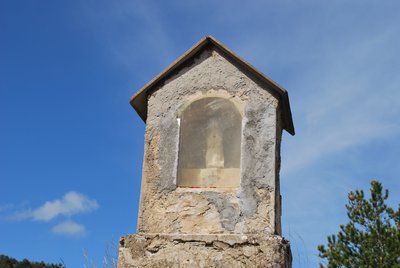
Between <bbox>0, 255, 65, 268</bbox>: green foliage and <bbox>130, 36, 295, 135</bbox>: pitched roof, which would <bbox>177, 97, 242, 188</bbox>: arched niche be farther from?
<bbox>0, 255, 65, 268</bbox>: green foliage

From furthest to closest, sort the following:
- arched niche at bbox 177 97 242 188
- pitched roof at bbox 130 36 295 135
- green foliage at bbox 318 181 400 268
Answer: green foliage at bbox 318 181 400 268 < pitched roof at bbox 130 36 295 135 < arched niche at bbox 177 97 242 188

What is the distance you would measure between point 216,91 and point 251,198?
987mm

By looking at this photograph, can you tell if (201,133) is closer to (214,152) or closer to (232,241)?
(214,152)

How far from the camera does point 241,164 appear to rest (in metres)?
4.76

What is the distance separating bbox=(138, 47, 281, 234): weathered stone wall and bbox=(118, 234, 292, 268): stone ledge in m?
0.08

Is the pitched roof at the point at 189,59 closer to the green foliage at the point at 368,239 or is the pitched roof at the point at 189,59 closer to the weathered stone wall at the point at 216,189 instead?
the weathered stone wall at the point at 216,189

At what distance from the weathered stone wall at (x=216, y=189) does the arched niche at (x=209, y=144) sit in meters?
0.06

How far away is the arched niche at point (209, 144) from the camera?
189 inches

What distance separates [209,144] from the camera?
4938mm

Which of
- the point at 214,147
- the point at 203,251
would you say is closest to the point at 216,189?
the point at 214,147

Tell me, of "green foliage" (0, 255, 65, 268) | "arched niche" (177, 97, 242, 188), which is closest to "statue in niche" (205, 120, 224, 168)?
"arched niche" (177, 97, 242, 188)

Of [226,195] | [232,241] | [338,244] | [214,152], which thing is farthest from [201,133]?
[338,244]

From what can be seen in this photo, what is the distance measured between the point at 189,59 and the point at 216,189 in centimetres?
121

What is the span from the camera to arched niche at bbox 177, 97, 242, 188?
4809 millimetres
